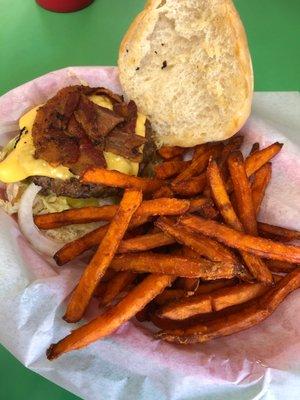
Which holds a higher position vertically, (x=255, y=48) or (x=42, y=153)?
(x=42, y=153)

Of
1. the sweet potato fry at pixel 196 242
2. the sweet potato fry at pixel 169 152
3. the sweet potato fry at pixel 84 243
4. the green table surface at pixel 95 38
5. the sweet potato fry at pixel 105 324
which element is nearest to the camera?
the sweet potato fry at pixel 105 324

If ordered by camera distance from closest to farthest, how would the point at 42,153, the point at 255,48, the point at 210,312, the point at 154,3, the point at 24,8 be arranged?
1. the point at 210,312
2. the point at 42,153
3. the point at 154,3
4. the point at 255,48
5. the point at 24,8

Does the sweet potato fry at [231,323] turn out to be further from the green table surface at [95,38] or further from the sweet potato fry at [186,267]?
the green table surface at [95,38]

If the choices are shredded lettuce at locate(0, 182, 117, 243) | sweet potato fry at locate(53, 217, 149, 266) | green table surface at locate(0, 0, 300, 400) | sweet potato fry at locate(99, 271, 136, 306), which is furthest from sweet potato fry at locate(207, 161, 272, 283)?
green table surface at locate(0, 0, 300, 400)

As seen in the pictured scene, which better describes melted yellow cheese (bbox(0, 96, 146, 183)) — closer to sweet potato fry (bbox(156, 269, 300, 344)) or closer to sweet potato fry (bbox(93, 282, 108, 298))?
sweet potato fry (bbox(93, 282, 108, 298))

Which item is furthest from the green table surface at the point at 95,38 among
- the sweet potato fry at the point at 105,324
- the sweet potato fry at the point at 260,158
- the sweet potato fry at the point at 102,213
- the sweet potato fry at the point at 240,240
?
the sweet potato fry at the point at 105,324

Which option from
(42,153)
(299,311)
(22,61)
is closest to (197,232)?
(299,311)

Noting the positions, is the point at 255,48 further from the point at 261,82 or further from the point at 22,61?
the point at 22,61
